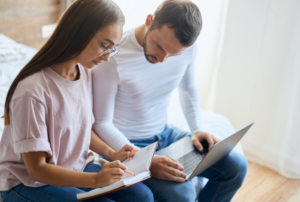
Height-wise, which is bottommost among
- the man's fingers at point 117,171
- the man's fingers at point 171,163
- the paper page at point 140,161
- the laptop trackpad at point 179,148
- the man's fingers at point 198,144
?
the laptop trackpad at point 179,148

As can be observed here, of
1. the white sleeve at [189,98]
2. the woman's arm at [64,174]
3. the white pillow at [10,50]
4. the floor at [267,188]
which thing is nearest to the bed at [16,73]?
the white pillow at [10,50]

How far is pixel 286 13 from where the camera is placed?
1.79 meters

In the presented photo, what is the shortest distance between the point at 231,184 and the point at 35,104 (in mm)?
835

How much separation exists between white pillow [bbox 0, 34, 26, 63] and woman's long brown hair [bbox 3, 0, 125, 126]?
2.93ft

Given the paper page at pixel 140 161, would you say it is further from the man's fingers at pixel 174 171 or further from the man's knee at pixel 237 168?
the man's knee at pixel 237 168

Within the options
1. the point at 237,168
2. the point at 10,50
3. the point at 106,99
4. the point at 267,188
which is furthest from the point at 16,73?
the point at 267,188

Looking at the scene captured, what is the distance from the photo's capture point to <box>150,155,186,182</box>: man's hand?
3.47 ft

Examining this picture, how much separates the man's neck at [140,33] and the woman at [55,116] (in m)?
0.22

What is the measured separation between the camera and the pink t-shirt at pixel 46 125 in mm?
837

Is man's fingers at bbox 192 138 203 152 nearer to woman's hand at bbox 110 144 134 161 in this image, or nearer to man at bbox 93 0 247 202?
man at bbox 93 0 247 202

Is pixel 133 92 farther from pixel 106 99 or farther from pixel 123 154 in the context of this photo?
pixel 123 154

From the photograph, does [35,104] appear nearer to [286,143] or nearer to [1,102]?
[1,102]

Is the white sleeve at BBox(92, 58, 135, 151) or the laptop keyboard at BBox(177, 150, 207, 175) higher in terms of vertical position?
the white sleeve at BBox(92, 58, 135, 151)

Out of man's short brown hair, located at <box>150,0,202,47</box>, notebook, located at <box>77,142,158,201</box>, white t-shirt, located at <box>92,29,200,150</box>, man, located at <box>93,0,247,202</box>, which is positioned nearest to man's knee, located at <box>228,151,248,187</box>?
man, located at <box>93,0,247,202</box>
